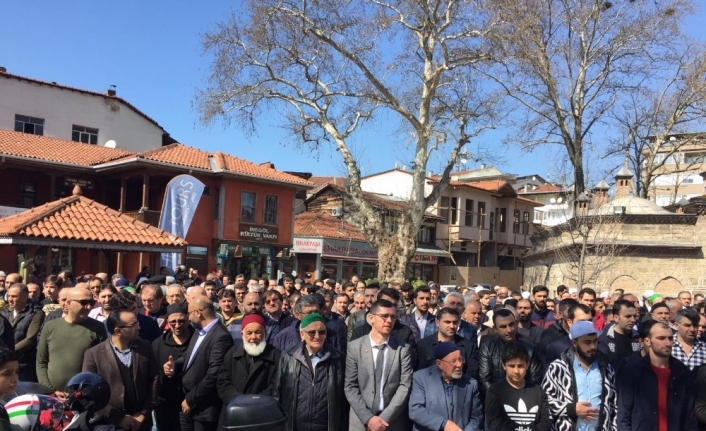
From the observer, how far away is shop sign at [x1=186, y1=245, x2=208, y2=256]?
2762 cm

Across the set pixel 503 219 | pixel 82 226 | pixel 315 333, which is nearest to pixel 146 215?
pixel 82 226

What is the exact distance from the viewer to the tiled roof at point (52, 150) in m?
24.6

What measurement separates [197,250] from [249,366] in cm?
2363

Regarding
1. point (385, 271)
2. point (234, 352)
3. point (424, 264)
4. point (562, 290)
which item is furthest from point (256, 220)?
point (234, 352)

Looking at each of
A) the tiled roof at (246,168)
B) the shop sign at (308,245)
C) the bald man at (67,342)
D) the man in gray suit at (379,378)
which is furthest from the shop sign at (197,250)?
the man in gray suit at (379,378)

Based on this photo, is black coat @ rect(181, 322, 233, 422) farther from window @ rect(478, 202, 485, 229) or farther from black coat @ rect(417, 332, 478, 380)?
window @ rect(478, 202, 485, 229)

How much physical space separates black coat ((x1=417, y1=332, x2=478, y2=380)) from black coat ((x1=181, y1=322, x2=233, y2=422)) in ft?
6.03

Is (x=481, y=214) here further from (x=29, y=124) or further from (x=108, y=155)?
(x=29, y=124)

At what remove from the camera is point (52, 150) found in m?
26.4

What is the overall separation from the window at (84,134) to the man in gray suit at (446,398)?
107 feet

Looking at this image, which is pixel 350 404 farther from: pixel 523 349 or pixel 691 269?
pixel 691 269

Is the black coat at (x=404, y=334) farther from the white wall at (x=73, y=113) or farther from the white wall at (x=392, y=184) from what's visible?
the white wall at (x=392, y=184)

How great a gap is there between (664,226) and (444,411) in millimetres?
24315

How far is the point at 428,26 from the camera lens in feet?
68.6
